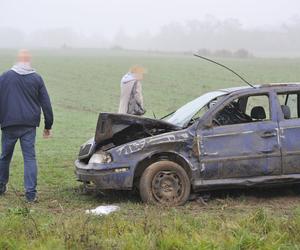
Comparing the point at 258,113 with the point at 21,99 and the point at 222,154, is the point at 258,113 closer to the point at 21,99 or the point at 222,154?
the point at 222,154

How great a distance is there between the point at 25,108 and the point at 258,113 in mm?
3072

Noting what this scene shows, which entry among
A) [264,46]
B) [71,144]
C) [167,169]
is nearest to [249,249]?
[167,169]

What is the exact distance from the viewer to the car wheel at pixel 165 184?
7.32 meters

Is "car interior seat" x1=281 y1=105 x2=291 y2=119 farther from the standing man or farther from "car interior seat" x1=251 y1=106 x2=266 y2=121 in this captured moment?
the standing man

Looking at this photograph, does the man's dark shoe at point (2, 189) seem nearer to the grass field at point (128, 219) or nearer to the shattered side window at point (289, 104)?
the grass field at point (128, 219)

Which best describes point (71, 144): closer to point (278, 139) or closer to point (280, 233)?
point (278, 139)

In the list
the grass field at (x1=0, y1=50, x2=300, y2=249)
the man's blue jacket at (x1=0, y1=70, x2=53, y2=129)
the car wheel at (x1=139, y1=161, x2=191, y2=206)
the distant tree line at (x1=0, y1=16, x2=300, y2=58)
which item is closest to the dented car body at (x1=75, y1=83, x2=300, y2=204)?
the car wheel at (x1=139, y1=161, x2=191, y2=206)

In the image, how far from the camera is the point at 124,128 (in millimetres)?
7680

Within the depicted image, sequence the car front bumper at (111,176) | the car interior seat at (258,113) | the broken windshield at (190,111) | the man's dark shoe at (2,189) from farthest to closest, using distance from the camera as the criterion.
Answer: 1. the broken windshield at (190,111)
2. the man's dark shoe at (2,189)
3. the car interior seat at (258,113)
4. the car front bumper at (111,176)

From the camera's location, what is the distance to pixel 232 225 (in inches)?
217

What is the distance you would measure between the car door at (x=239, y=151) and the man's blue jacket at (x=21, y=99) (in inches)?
81.3

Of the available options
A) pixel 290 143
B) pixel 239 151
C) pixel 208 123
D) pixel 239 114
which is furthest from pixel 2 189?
pixel 290 143

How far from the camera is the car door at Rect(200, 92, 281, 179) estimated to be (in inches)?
294

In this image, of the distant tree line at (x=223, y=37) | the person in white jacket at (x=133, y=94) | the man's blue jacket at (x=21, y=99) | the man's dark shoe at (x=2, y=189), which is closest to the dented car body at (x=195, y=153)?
the man's blue jacket at (x=21, y=99)
